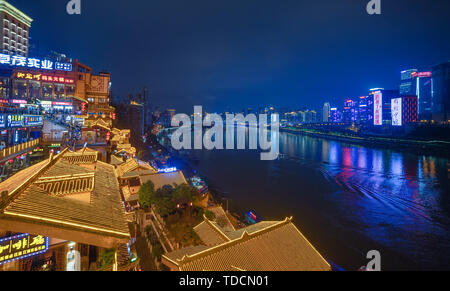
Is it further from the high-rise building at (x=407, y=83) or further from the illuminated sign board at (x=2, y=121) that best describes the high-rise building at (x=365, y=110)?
the illuminated sign board at (x=2, y=121)

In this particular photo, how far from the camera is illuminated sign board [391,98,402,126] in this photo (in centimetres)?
6135

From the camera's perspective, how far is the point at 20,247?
101 inches

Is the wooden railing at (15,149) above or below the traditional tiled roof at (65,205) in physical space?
above

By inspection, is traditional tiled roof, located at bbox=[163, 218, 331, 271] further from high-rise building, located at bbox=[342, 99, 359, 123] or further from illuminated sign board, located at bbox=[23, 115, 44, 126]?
high-rise building, located at bbox=[342, 99, 359, 123]

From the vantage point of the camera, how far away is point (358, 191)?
20922 mm

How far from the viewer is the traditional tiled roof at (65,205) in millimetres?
2275

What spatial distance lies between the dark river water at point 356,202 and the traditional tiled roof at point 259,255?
6194 millimetres

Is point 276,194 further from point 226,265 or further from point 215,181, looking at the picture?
point 226,265

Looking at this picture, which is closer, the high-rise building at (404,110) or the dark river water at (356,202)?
the dark river water at (356,202)

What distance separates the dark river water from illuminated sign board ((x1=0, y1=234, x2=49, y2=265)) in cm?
1157

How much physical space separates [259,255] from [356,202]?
15887 mm

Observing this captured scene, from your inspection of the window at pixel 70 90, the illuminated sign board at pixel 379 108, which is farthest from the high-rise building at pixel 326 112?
the window at pixel 70 90

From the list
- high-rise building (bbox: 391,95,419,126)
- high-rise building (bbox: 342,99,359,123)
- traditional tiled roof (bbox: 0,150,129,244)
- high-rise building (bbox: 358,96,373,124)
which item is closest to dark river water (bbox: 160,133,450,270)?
traditional tiled roof (bbox: 0,150,129,244)
